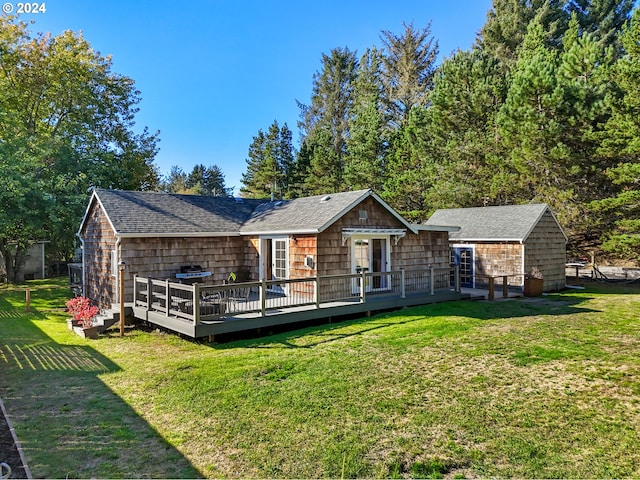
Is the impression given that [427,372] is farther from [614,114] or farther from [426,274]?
[614,114]

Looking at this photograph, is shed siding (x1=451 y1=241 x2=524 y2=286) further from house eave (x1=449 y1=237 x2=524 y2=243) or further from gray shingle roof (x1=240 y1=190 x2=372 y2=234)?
gray shingle roof (x1=240 y1=190 x2=372 y2=234)

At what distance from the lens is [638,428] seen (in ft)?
17.1

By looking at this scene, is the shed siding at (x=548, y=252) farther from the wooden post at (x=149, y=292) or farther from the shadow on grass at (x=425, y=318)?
the wooden post at (x=149, y=292)

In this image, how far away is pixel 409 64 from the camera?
39781 mm

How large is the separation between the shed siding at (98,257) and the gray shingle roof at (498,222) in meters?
15.3

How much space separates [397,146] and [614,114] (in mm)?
15650

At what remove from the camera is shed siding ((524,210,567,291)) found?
18.3 meters

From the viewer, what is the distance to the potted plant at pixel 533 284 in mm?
17453

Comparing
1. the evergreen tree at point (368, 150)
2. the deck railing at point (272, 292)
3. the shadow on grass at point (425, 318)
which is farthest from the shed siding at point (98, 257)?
the evergreen tree at point (368, 150)

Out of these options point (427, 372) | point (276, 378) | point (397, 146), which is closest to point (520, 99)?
point (397, 146)

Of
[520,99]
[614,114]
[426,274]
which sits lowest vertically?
[426,274]

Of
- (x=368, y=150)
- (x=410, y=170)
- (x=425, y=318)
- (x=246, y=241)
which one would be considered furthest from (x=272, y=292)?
(x=368, y=150)

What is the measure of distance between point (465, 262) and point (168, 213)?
13.9 meters

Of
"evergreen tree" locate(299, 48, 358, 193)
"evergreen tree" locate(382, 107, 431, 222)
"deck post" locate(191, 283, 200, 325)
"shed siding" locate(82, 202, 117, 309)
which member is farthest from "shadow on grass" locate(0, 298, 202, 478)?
"evergreen tree" locate(299, 48, 358, 193)
